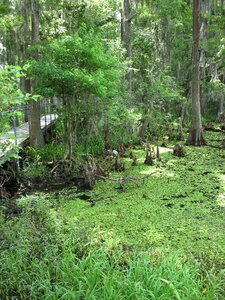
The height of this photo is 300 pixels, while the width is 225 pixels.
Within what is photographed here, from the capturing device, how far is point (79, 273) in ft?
9.07

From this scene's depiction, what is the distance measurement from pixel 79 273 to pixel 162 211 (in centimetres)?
254

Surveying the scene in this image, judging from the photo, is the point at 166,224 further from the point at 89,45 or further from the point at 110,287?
the point at 89,45

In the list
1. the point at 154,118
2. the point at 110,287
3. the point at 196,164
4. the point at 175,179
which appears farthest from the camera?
the point at 154,118

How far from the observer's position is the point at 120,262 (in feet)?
11.0

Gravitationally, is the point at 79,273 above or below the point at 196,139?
below

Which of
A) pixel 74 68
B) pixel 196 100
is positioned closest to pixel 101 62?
pixel 74 68

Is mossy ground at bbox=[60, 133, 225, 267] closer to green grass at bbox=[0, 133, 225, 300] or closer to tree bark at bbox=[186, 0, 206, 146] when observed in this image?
green grass at bbox=[0, 133, 225, 300]

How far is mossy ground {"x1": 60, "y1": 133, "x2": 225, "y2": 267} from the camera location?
3.96m

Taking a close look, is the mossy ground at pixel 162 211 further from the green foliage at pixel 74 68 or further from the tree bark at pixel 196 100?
the tree bark at pixel 196 100

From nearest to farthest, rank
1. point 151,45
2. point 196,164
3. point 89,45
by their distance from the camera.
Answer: point 89,45
point 196,164
point 151,45

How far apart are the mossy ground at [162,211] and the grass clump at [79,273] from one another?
0.46 m

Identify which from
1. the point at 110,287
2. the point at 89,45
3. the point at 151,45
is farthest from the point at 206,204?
the point at 151,45

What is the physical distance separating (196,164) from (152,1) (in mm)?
6796

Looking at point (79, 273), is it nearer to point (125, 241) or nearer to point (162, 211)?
point (125, 241)
